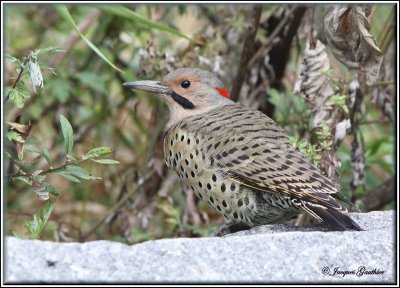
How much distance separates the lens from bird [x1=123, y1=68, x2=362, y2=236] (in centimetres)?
368

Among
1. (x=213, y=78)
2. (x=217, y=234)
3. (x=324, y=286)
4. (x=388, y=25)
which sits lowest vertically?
(x=217, y=234)

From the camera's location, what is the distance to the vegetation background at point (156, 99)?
490 cm

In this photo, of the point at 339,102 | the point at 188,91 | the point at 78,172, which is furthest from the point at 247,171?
the point at 188,91

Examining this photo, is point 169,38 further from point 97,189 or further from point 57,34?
point 97,189

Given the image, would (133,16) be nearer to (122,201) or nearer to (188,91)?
(188,91)

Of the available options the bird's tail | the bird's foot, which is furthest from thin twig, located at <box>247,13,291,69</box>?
the bird's tail

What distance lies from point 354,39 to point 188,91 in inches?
42.8

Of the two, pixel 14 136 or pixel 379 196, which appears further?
pixel 379 196

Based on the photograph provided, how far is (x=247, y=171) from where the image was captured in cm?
391

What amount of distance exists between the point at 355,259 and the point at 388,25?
2258 millimetres

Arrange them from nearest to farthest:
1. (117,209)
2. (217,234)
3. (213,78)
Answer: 1. (217,234)
2. (213,78)
3. (117,209)

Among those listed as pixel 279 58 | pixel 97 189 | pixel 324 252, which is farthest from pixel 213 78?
pixel 97 189

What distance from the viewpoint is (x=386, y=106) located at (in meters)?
5.03

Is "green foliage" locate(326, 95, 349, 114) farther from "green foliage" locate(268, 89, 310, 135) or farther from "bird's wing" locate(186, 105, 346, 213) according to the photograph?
"green foliage" locate(268, 89, 310, 135)
